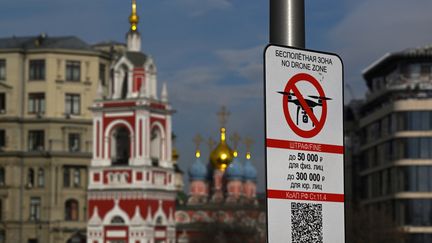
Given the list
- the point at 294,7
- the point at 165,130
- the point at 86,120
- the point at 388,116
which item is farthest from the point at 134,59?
the point at 294,7

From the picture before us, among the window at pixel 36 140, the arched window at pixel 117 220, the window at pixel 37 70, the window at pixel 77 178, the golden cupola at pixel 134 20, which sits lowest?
the arched window at pixel 117 220

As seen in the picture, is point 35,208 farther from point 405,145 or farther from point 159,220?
point 405,145

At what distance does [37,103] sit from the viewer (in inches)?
4006

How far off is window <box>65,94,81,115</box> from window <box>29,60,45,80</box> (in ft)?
9.42

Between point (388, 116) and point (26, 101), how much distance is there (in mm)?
32000

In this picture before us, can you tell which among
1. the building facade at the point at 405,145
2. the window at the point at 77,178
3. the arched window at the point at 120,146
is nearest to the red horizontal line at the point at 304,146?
the building facade at the point at 405,145

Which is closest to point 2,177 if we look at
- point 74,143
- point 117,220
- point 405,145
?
point 74,143

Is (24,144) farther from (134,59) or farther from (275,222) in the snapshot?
(275,222)

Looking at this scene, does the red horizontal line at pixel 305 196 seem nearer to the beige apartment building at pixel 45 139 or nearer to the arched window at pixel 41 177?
the beige apartment building at pixel 45 139

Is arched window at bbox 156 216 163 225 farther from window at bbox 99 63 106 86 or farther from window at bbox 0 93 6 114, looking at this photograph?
window at bbox 0 93 6 114

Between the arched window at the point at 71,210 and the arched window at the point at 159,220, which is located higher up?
the arched window at the point at 71,210

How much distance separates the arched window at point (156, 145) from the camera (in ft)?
300

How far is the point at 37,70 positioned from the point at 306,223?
318ft

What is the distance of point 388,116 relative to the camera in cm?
8912
